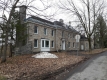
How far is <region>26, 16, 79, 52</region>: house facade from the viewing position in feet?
72.8

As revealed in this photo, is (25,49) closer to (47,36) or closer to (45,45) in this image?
(45,45)

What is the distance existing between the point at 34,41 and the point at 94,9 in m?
15.2

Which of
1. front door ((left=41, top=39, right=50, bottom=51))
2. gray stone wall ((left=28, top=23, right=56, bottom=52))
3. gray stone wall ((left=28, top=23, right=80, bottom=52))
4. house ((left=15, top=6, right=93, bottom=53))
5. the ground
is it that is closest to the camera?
the ground

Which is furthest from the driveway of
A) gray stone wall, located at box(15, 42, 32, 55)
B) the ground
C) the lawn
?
gray stone wall, located at box(15, 42, 32, 55)

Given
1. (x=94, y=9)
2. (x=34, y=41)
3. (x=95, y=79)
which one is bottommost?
(x=95, y=79)

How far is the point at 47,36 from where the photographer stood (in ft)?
83.8

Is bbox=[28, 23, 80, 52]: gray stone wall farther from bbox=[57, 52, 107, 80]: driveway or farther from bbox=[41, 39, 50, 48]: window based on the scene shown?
bbox=[57, 52, 107, 80]: driveway

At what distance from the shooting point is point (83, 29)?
92.2ft

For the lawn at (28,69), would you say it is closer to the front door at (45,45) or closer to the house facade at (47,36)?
the house facade at (47,36)

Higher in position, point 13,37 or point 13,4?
point 13,4

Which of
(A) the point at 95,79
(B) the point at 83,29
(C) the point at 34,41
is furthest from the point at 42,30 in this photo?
(A) the point at 95,79

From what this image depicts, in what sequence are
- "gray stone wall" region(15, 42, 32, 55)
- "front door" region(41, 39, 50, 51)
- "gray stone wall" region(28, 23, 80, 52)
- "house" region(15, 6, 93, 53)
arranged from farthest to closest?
"front door" region(41, 39, 50, 51)
"gray stone wall" region(28, 23, 80, 52)
"house" region(15, 6, 93, 53)
"gray stone wall" region(15, 42, 32, 55)

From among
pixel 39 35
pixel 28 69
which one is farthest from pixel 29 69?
pixel 39 35

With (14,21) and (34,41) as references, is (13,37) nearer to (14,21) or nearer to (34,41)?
(14,21)
